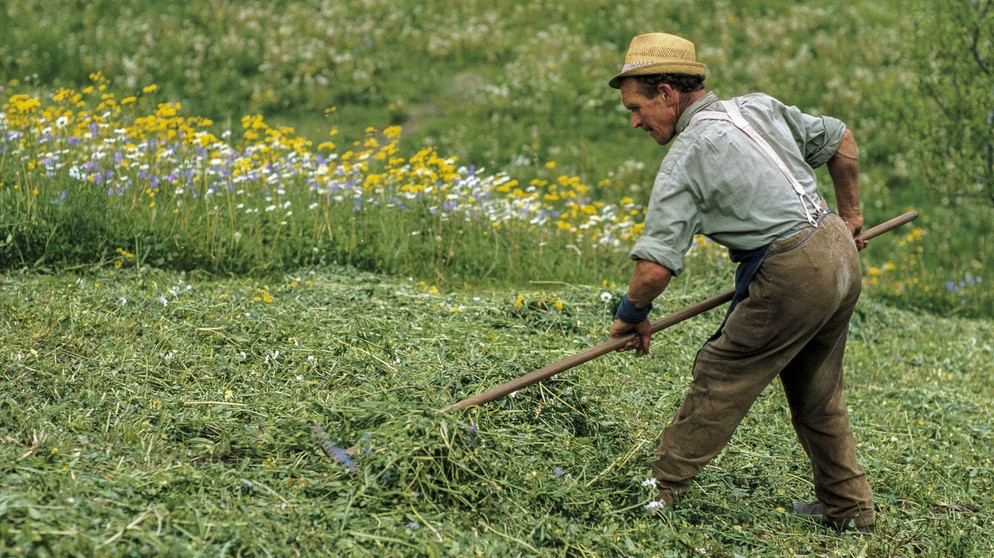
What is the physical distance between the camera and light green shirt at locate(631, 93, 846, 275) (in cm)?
350

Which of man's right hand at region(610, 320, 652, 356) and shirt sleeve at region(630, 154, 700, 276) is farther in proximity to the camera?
man's right hand at region(610, 320, 652, 356)

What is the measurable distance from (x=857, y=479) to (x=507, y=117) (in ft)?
24.6

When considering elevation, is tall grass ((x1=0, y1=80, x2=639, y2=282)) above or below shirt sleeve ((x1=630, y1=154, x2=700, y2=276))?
below

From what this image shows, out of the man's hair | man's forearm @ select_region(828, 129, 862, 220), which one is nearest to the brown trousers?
man's forearm @ select_region(828, 129, 862, 220)

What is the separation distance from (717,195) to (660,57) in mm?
525

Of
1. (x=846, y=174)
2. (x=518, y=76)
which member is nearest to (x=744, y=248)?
(x=846, y=174)

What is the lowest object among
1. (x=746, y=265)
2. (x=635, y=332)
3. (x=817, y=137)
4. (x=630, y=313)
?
(x=635, y=332)

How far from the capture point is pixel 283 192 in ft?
23.1

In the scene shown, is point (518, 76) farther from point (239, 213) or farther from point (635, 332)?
point (635, 332)

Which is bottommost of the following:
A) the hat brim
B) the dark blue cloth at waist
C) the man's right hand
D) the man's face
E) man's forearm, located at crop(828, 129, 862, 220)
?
the man's right hand

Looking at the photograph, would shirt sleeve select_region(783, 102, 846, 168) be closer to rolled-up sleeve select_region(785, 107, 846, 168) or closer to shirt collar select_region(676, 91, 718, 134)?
rolled-up sleeve select_region(785, 107, 846, 168)

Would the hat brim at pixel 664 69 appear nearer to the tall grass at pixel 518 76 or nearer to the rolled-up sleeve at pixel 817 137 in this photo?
the rolled-up sleeve at pixel 817 137

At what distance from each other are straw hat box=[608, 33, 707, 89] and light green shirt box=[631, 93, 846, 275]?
0.16m

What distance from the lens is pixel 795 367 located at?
396 centimetres
